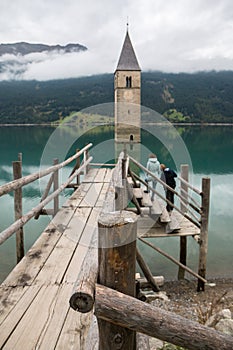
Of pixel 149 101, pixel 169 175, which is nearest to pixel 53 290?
pixel 169 175

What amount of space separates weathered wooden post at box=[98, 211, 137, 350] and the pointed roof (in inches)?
1621

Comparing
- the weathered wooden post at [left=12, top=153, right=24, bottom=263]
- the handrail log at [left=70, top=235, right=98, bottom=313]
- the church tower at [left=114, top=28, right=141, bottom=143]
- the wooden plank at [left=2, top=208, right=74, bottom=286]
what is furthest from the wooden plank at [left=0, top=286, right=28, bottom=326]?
the church tower at [left=114, top=28, right=141, bottom=143]

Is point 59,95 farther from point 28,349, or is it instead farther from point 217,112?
point 28,349

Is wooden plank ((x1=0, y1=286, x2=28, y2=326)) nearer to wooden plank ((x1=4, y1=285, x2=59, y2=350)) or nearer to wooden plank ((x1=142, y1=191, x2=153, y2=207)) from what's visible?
wooden plank ((x1=4, y1=285, x2=59, y2=350))

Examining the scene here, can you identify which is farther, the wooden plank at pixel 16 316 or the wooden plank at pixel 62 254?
the wooden plank at pixel 62 254

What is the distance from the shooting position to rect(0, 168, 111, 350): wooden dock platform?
246 cm

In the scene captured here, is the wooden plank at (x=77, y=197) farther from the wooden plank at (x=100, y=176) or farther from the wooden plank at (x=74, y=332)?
the wooden plank at (x=74, y=332)

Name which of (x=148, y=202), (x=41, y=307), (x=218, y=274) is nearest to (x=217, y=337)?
(x=41, y=307)

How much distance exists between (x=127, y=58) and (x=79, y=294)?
42.8 meters

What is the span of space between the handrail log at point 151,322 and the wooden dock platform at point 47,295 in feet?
3.32

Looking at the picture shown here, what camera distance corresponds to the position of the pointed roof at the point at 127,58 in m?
39.9

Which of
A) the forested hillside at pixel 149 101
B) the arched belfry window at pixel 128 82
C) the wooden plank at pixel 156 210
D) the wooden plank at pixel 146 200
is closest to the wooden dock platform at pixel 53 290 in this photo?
the wooden plank at pixel 156 210

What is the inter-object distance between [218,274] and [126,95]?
121 ft

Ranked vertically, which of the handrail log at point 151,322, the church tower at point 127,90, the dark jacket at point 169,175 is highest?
the church tower at point 127,90
